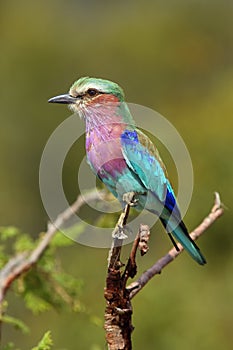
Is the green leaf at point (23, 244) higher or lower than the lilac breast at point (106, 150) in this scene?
lower

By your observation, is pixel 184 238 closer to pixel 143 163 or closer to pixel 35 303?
pixel 143 163

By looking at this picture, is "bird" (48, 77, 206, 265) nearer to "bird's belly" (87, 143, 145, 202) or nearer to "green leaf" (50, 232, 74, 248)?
"bird's belly" (87, 143, 145, 202)

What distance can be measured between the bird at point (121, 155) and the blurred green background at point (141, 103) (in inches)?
23.3

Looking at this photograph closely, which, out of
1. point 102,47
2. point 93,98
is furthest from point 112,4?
point 93,98

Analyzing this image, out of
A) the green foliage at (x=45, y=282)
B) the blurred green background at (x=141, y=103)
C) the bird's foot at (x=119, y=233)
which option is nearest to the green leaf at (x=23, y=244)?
the green foliage at (x=45, y=282)

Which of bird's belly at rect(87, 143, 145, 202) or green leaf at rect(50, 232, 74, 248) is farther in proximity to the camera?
green leaf at rect(50, 232, 74, 248)

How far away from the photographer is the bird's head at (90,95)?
2.43 m

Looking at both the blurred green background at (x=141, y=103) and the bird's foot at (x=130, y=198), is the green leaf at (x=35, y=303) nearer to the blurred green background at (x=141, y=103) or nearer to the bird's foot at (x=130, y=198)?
Result: the blurred green background at (x=141, y=103)

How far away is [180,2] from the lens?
20656 millimetres

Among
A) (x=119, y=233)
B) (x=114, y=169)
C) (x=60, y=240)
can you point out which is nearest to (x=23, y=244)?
(x=60, y=240)

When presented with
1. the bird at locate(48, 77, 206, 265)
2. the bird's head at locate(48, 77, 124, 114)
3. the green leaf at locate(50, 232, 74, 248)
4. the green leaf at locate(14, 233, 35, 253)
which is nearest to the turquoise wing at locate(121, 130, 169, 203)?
the bird at locate(48, 77, 206, 265)

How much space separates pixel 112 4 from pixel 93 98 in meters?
21.2

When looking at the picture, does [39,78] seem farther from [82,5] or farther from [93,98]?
[93,98]

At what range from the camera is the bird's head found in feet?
7.97
